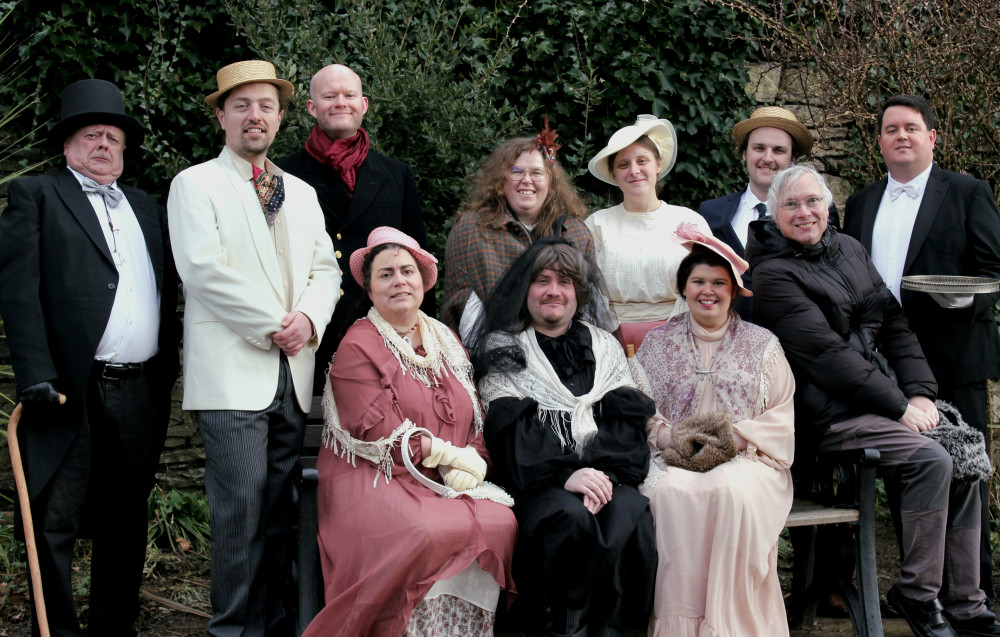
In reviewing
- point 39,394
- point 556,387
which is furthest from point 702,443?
point 39,394

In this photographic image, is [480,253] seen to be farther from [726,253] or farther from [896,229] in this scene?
[896,229]

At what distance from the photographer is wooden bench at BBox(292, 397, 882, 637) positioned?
342 centimetres

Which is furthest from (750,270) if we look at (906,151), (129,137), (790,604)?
(129,137)

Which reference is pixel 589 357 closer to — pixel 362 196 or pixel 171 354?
pixel 362 196

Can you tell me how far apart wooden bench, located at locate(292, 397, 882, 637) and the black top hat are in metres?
1.41

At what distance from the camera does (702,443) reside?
3.68 meters

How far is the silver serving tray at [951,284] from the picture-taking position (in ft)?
13.2

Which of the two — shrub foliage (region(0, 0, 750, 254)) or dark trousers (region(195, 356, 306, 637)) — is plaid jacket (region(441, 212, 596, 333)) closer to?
shrub foliage (region(0, 0, 750, 254))

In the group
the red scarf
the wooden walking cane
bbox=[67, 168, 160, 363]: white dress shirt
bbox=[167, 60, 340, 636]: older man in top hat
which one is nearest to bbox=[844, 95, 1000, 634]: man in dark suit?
the red scarf

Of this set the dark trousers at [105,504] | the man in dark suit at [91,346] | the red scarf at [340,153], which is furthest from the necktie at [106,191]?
the red scarf at [340,153]

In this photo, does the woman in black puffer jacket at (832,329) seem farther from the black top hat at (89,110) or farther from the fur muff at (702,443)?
the black top hat at (89,110)

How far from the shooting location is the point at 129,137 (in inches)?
154

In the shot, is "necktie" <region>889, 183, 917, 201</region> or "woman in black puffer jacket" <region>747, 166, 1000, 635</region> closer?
"woman in black puffer jacket" <region>747, 166, 1000, 635</region>

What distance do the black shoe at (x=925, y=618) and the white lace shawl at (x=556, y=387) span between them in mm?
1425
